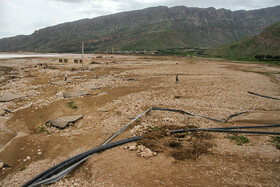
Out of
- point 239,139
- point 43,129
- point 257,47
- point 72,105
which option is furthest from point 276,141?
point 257,47

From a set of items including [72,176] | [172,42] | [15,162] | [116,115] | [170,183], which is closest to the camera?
[170,183]

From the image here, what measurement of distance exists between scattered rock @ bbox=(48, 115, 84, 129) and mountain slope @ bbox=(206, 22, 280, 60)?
7007 centimetres

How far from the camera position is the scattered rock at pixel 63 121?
8198 millimetres

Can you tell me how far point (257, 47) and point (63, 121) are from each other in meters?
84.0

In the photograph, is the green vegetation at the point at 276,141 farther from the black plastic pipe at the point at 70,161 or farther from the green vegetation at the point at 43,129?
the green vegetation at the point at 43,129

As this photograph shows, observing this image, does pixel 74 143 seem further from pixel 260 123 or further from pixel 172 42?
pixel 172 42

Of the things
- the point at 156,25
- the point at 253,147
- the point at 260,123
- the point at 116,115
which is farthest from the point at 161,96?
the point at 156,25

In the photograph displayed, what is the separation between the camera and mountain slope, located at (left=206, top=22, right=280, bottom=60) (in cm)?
6738

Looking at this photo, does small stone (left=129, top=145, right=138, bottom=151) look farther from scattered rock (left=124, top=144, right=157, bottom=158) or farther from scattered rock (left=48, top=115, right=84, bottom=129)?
scattered rock (left=48, top=115, right=84, bottom=129)

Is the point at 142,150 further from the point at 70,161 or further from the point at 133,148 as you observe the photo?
the point at 70,161

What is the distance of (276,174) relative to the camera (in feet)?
15.5

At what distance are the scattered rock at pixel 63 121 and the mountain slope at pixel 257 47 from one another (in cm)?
7007

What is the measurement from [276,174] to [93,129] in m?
6.58

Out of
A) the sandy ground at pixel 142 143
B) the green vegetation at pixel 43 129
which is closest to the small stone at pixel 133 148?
the sandy ground at pixel 142 143
